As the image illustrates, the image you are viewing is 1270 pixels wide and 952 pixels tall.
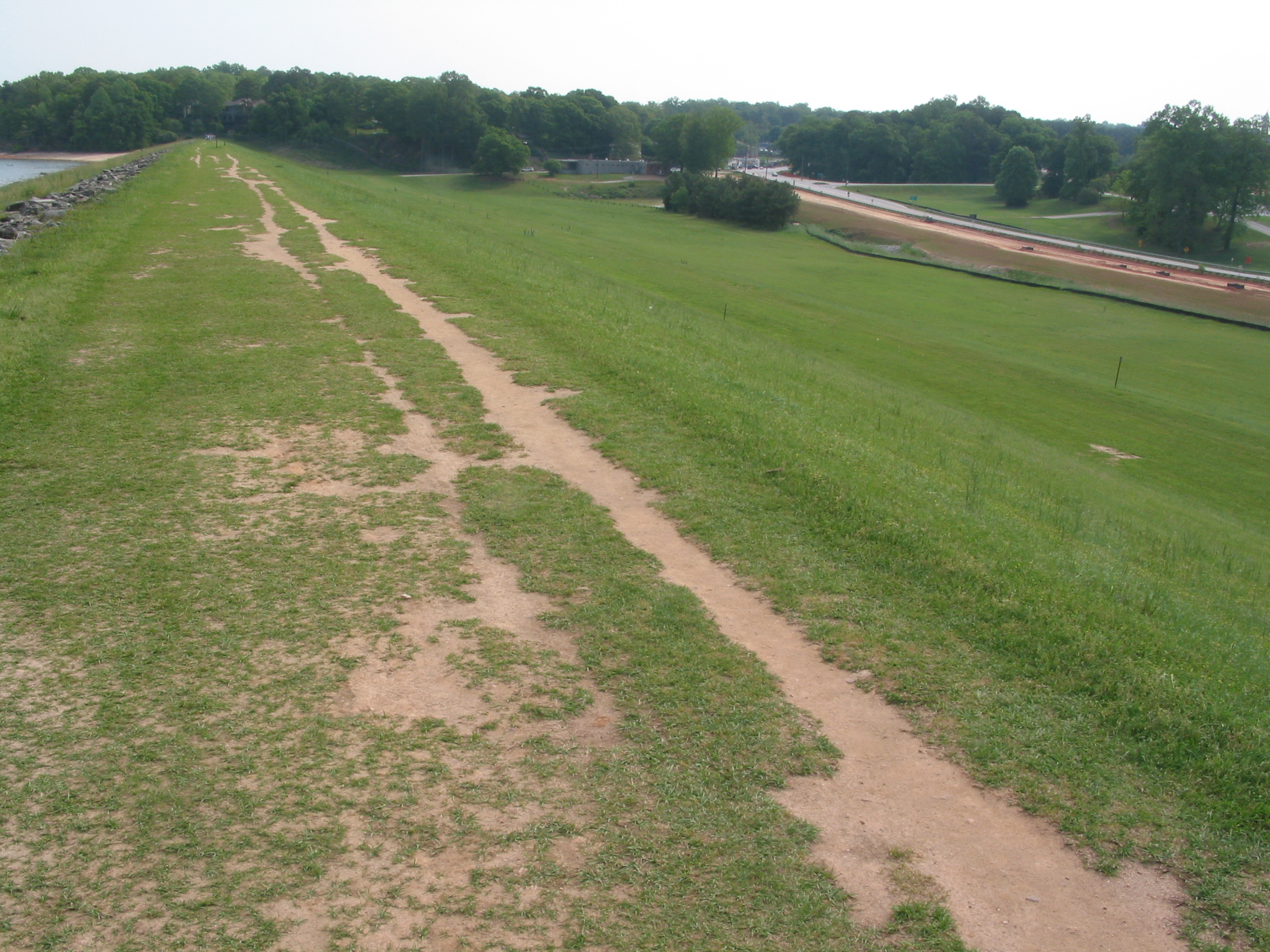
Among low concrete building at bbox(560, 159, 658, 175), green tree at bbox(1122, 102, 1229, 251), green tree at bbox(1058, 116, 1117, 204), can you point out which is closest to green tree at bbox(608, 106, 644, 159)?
low concrete building at bbox(560, 159, 658, 175)

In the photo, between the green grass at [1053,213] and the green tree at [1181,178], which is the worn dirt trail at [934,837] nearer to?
the green grass at [1053,213]

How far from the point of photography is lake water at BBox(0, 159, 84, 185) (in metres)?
73.9

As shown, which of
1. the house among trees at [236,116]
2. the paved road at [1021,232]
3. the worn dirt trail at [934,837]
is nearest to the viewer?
the worn dirt trail at [934,837]

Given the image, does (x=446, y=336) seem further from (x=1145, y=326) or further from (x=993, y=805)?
(x=1145, y=326)

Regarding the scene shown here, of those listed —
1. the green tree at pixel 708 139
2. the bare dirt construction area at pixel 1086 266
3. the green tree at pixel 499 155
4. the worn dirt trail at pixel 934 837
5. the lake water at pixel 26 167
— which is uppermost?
the green tree at pixel 708 139

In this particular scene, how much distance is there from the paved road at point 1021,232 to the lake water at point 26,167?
249 ft

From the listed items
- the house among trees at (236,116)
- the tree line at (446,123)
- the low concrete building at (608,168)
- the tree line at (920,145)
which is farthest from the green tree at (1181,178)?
the house among trees at (236,116)

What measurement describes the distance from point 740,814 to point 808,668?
1721 millimetres

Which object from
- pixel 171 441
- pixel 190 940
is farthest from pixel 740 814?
pixel 171 441

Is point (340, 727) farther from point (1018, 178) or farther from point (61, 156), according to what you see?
point (1018, 178)

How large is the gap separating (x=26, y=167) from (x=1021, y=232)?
101780 millimetres

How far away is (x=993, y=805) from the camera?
530 cm

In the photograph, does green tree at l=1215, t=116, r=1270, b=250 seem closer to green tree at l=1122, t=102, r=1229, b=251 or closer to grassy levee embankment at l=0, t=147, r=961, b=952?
green tree at l=1122, t=102, r=1229, b=251

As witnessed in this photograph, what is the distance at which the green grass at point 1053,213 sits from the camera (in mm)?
86250
